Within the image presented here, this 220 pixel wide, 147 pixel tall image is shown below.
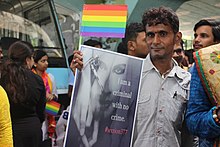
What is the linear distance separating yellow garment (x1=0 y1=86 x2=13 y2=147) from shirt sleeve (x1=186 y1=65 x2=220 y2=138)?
45.7 inches

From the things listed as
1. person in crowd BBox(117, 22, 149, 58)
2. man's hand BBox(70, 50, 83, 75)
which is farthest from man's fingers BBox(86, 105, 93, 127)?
person in crowd BBox(117, 22, 149, 58)

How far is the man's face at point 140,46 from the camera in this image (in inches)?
106

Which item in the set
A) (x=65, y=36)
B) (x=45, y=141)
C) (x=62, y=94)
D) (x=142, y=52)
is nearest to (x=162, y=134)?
(x=142, y=52)

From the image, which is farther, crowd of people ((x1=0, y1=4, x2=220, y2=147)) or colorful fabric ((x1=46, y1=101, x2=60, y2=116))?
colorful fabric ((x1=46, y1=101, x2=60, y2=116))

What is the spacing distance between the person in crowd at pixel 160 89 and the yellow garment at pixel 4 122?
62 centimetres

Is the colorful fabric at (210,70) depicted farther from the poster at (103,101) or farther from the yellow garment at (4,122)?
the yellow garment at (4,122)

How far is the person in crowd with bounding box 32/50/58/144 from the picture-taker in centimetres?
481

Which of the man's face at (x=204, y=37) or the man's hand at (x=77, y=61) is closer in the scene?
the man's hand at (x=77, y=61)

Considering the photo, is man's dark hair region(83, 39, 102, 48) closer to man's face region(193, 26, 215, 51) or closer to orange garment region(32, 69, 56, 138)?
orange garment region(32, 69, 56, 138)

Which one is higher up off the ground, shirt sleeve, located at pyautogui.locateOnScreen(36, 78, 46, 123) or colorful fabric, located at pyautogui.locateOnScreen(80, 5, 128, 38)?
colorful fabric, located at pyautogui.locateOnScreen(80, 5, 128, 38)

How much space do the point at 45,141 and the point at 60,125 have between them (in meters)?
0.67

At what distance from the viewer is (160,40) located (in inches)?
79.9

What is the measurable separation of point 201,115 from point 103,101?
0.56 meters

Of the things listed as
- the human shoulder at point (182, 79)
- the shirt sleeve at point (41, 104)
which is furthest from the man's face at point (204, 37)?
the shirt sleeve at point (41, 104)
